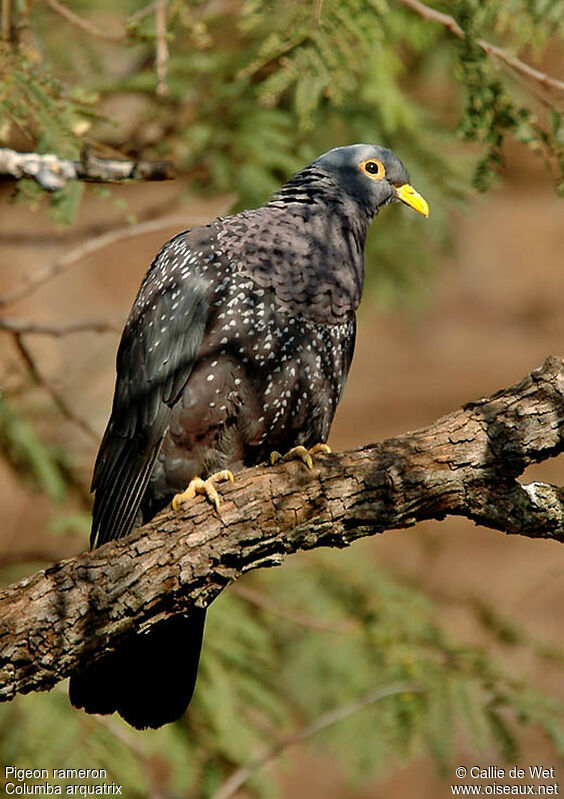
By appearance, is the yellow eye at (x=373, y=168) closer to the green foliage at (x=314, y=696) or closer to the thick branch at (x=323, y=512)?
the thick branch at (x=323, y=512)

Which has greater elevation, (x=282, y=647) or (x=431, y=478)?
(x=282, y=647)

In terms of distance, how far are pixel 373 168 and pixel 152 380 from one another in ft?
3.82

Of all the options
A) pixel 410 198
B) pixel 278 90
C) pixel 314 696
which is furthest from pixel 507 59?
pixel 314 696

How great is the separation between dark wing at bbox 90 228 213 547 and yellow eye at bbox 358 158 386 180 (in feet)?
2.27

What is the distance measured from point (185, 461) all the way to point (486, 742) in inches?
81.5

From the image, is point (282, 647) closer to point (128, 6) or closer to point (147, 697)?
point (147, 697)

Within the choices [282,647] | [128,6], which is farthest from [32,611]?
[128,6]

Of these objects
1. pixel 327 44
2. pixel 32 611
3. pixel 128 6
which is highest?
pixel 128 6

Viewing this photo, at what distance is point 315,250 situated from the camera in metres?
3.53

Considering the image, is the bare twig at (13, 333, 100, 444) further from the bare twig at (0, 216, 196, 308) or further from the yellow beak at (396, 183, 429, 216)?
the yellow beak at (396, 183, 429, 216)

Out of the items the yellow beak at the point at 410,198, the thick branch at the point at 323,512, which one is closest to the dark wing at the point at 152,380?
the thick branch at the point at 323,512

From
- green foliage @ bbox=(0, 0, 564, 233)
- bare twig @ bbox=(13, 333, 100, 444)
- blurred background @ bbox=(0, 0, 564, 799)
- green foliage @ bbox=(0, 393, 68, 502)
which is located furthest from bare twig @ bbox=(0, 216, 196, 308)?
green foliage @ bbox=(0, 393, 68, 502)

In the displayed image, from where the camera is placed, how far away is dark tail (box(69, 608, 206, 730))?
10.8 ft

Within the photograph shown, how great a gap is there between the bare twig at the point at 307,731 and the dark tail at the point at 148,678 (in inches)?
49.9
